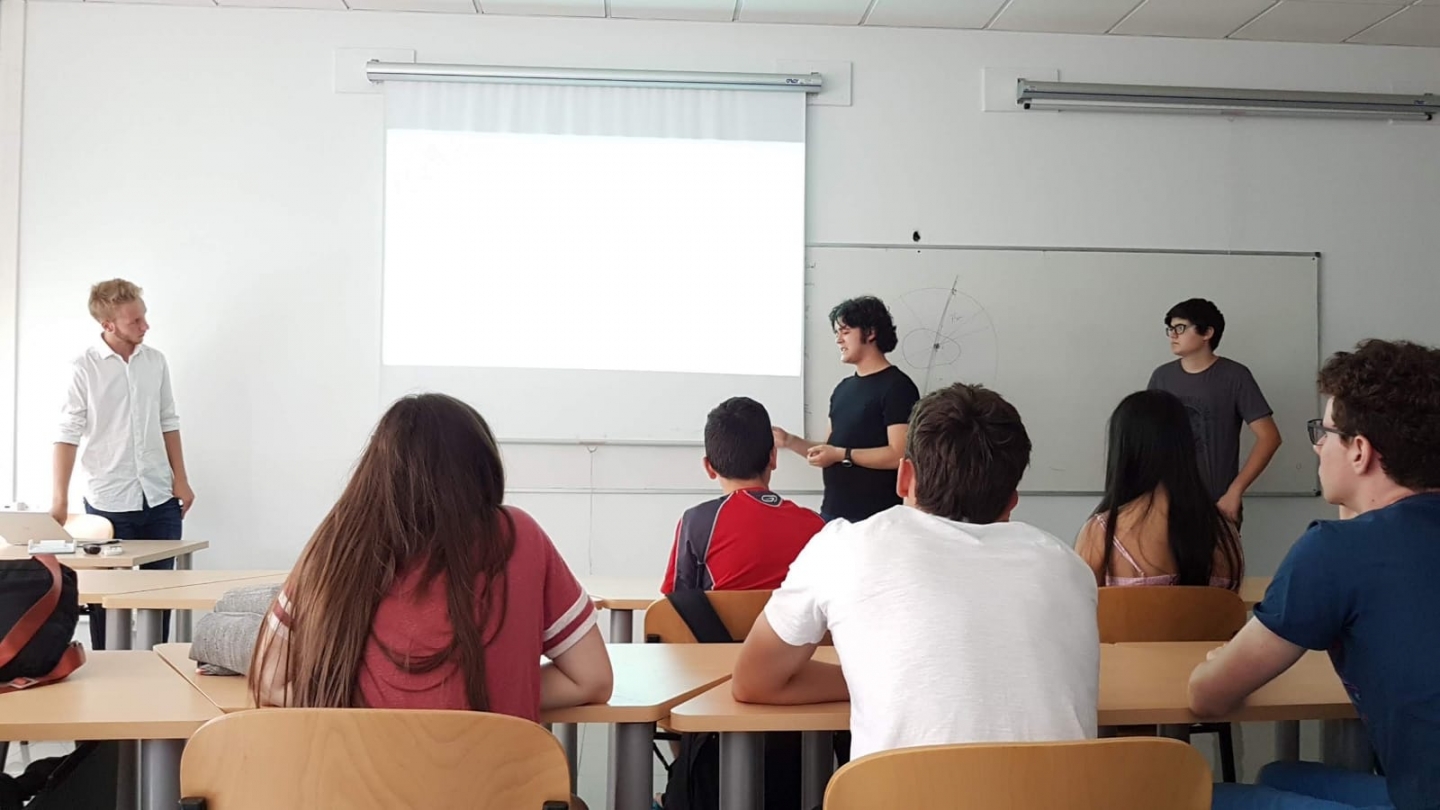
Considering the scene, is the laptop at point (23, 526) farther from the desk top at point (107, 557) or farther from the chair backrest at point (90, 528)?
the chair backrest at point (90, 528)

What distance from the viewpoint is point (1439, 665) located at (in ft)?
4.87

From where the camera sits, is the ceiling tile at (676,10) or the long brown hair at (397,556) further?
the ceiling tile at (676,10)

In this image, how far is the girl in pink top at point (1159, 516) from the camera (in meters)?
2.58

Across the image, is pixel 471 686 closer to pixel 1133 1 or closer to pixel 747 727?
pixel 747 727

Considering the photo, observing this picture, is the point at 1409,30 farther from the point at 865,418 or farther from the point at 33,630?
the point at 33,630

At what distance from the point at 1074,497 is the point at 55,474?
13.7ft

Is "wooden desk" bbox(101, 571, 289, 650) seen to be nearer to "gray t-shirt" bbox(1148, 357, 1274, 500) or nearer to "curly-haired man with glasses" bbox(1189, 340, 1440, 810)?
"curly-haired man with glasses" bbox(1189, 340, 1440, 810)

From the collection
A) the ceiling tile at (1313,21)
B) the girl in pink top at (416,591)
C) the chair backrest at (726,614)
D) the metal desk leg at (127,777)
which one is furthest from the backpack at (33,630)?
the ceiling tile at (1313,21)

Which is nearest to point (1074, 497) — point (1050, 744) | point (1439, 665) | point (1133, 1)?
point (1133, 1)

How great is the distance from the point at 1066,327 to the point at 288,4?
3674 mm

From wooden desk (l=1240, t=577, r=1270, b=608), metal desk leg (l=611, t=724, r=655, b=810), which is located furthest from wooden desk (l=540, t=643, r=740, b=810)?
wooden desk (l=1240, t=577, r=1270, b=608)

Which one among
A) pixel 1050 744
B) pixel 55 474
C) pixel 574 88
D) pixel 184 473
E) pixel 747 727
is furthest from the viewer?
pixel 574 88

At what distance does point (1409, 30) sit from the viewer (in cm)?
512

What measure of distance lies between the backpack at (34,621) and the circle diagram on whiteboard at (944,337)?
3758 millimetres
